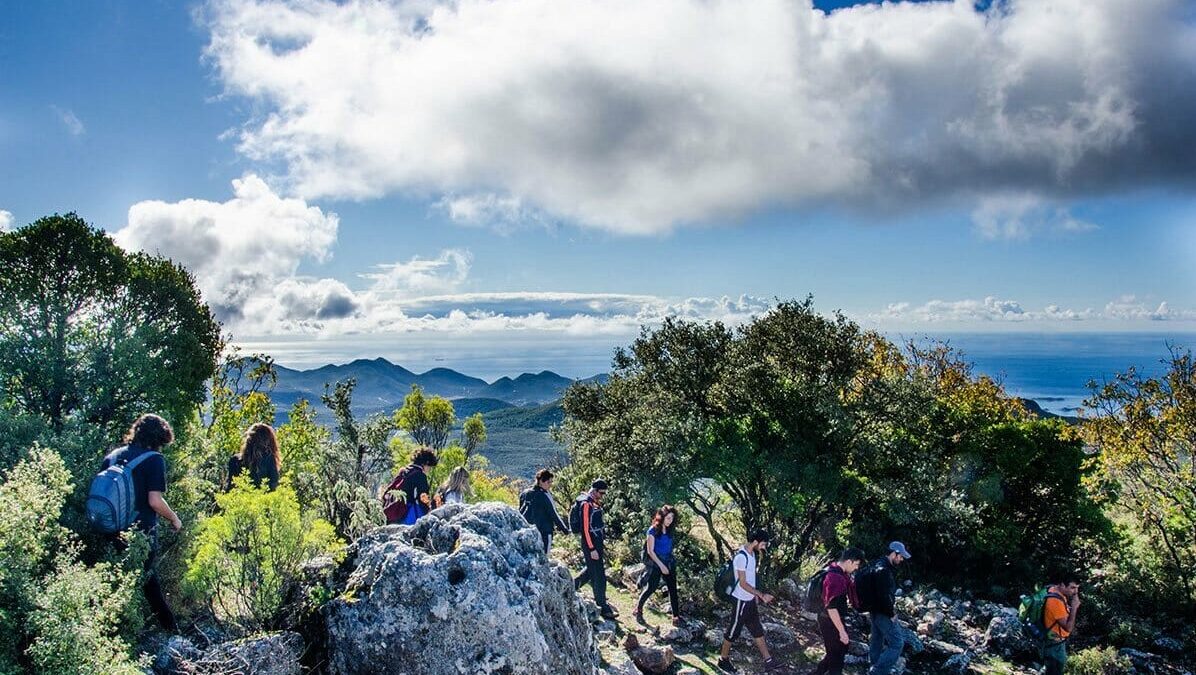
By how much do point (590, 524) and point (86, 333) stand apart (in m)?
8.41

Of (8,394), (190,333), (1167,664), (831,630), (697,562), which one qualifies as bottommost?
(1167,664)

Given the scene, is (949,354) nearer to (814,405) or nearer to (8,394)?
(814,405)

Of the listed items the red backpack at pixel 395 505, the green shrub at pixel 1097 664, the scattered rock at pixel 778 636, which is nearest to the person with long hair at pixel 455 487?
the red backpack at pixel 395 505

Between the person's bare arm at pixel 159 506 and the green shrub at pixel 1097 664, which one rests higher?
the person's bare arm at pixel 159 506

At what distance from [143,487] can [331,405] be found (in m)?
19.1

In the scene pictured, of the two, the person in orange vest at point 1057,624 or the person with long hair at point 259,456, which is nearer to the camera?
the person with long hair at point 259,456

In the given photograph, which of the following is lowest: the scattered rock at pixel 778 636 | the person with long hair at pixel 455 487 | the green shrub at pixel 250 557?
the scattered rock at pixel 778 636

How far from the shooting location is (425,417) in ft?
108

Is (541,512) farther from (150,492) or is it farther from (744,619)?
(150,492)

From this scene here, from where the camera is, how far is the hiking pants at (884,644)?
9.78m

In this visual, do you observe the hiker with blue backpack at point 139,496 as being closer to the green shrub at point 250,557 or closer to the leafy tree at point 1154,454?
the green shrub at point 250,557

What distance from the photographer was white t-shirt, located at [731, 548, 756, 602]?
35.1ft

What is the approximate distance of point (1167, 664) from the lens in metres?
14.0

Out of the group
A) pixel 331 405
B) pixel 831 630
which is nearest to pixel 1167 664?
pixel 831 630
